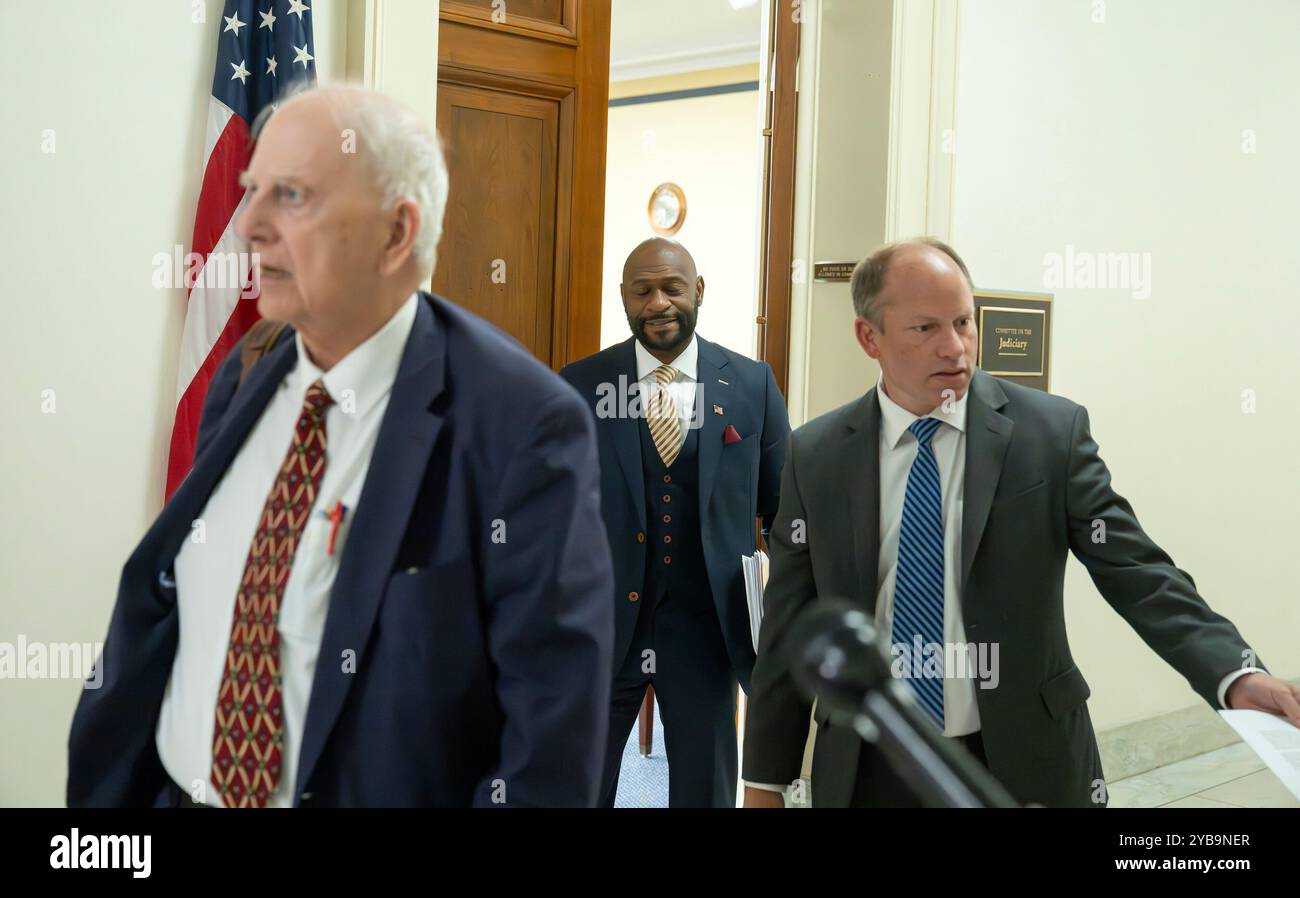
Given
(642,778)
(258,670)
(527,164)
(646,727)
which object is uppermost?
(527,164)

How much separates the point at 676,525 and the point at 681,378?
39cm

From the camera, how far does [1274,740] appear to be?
1.58m

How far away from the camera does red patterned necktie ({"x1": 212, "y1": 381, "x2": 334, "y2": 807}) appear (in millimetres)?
1262

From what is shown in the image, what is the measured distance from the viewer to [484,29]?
12.5 feet

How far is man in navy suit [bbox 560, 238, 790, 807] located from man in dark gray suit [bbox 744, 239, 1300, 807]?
2.49 ft

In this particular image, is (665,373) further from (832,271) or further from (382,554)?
(382,554)

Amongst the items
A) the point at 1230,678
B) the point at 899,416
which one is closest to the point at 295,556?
the point at 899,416

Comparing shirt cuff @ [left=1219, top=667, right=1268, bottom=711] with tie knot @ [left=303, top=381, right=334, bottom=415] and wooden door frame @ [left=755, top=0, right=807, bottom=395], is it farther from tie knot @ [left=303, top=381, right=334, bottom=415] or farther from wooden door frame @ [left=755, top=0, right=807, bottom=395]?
wooden door frame @ [left=755, top=0, right=807, bottom=395]

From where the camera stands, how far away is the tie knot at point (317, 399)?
1317 millimetres

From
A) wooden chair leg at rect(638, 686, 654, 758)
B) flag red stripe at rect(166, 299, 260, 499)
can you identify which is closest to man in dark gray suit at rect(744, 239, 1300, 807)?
flag red stripe at rect(166, 299, 260, 499)

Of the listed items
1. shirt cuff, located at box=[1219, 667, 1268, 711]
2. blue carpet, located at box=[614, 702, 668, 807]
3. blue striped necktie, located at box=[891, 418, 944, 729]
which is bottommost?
blue carpet, located at box=[614, 702, 668, 807]

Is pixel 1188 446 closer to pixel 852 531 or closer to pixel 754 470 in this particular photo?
pixel 754 470
